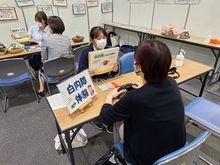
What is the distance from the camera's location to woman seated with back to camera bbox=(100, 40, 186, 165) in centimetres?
76

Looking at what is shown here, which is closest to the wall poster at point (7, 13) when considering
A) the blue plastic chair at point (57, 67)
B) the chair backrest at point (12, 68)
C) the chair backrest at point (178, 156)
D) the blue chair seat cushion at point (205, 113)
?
the chair backrest at point (12, 68)

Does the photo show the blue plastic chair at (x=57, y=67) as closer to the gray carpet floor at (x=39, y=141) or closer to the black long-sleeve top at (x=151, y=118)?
the gray carpet floor at (x=39, y=141)

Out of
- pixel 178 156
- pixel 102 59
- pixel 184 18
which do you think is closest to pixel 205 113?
pixel 178 156

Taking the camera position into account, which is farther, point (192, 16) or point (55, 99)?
point (192, 16)

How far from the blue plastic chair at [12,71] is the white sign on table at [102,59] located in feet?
3.74

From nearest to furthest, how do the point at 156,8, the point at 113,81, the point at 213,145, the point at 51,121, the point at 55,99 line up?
the point at 55,99 → the point at 113,81 → the point at 213,145 → the point at 51,121 → the point at 156,8

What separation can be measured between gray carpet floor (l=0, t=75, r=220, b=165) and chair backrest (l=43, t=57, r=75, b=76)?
0.59 meters

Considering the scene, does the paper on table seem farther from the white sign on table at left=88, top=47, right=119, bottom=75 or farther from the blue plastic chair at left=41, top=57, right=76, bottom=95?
the blue plastic chair at left=41, top=57, right=76, bottom=95

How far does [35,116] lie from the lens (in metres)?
2.12

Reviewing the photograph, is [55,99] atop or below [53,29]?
below

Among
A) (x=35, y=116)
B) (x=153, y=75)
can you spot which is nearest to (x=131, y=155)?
(x=153, y=75)

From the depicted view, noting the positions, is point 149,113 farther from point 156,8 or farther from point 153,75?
point 156,8

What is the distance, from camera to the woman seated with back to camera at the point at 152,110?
2.50 feet

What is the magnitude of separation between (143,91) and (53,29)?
1864mm
